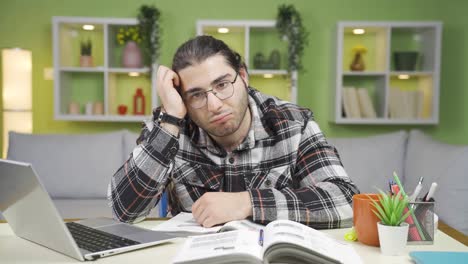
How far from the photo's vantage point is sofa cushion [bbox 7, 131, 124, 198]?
330 cm

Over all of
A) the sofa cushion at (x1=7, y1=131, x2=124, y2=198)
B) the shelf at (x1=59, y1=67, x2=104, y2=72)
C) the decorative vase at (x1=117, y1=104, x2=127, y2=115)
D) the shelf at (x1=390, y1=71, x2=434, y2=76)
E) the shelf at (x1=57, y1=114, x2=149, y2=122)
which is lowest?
the sofa cushion at (x1=7, y1=131, x2=124, y2=198)

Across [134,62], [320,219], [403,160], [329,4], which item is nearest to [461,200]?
[403,160]

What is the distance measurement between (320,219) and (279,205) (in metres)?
0.11

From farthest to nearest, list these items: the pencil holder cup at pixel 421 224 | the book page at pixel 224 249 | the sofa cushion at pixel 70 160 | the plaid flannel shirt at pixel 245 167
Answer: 1. the sofa cushion at pixel 70 160
2. the plaid flannel shirt at pixel 245 167
3. the pencil holder cup at pixel 421 224
4. the book page at pixel 224 249

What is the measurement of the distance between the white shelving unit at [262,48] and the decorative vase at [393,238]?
2931 millimetres

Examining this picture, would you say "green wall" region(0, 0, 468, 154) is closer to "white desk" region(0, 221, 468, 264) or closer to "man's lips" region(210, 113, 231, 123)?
"man's lips" region(210, 113, 231, 123)

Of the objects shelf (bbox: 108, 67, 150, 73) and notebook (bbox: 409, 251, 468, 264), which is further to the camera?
shelf (bbox: 108, 67, 150, 73)

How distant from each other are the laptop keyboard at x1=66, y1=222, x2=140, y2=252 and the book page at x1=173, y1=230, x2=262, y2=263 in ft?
0.48

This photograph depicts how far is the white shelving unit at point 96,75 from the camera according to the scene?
3875 millimetres

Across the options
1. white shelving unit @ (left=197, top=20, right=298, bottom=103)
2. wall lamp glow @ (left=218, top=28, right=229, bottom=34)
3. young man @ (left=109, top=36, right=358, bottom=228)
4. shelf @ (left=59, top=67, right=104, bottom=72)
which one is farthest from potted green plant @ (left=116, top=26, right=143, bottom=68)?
young man @ (left=109, top=36, right=358, bottom=228)

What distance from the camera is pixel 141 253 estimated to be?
1041mm

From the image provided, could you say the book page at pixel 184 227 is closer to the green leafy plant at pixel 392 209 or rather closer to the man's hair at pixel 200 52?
the green leafy plant at pixel 392 209

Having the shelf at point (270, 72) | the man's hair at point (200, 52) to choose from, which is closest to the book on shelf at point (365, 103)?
the shelf at point (270, 72)

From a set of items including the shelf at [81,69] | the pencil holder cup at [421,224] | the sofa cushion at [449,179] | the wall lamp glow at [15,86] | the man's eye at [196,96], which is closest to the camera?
the pencil holder cup at [421,224]
